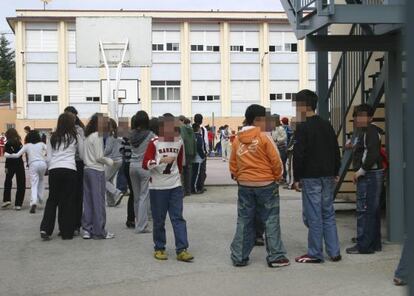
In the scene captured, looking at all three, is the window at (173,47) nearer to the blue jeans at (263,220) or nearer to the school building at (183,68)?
the school building at (183,68)

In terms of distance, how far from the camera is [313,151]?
7.21m

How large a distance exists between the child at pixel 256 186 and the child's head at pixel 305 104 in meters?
0.48

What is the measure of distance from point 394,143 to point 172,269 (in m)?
3.58

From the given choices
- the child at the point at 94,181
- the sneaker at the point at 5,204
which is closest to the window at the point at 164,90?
the sneaker at the point at 5,204

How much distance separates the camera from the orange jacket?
7.03 meters

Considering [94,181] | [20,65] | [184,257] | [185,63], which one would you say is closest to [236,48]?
[185,63]

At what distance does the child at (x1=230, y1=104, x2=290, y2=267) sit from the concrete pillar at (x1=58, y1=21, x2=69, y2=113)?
4244 centimetres

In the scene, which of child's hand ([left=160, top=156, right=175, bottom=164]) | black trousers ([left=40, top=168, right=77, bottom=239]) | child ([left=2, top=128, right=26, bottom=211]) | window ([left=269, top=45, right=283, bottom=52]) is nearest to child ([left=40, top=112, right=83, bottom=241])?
black trousers ([left=40, top=168, right=77, bottom=239])

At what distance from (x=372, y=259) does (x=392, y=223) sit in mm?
1093

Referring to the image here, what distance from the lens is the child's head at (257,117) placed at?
7172 millimetres

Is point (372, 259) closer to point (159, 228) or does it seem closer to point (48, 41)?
point (159, 228)

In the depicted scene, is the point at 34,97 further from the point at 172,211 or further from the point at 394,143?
the point at 394,143

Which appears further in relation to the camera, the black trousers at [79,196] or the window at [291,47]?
the window at [291,47]

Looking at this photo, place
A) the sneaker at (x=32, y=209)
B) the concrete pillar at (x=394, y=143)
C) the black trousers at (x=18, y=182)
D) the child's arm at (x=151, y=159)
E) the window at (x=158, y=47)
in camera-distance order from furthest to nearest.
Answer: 1. the window at (x=158, y=47)
2. the black trousers at (x=18, y=182)
3. the sneaker at (x=32, y=209)
4. the concrete pillar at (x=394, y=143)
5. the child's arm at (x=151, y=159)
